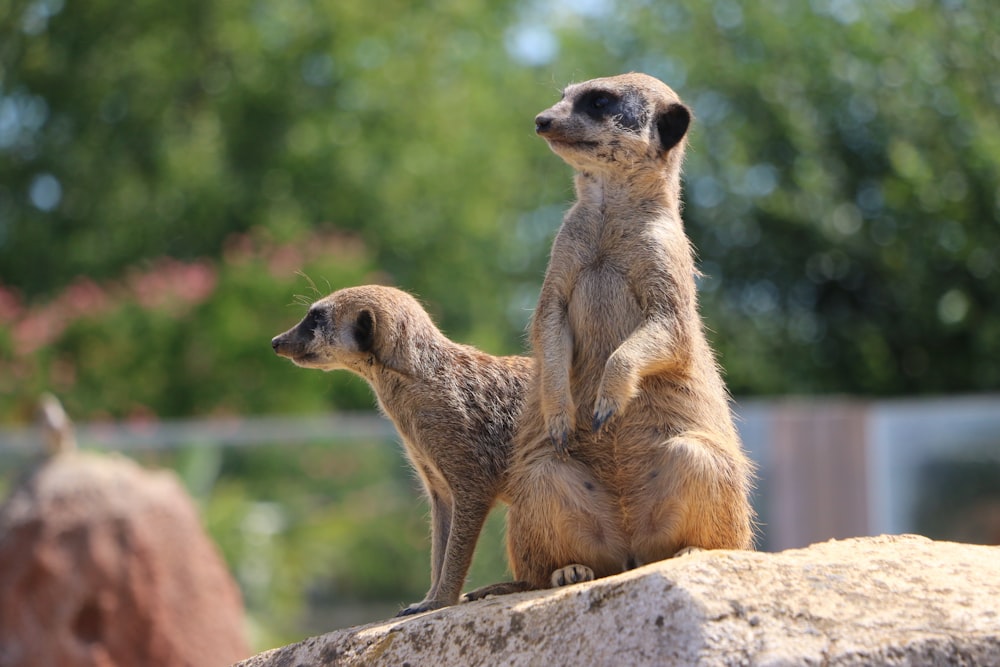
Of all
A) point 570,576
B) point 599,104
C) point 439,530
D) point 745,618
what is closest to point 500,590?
point 570,576

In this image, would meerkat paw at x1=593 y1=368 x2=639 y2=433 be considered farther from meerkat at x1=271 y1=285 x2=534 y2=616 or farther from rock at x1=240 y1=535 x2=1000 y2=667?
meerkat at x1=271 y1=285 x2=534 y2=616

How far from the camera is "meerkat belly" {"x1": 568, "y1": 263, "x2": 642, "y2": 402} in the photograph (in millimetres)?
4297

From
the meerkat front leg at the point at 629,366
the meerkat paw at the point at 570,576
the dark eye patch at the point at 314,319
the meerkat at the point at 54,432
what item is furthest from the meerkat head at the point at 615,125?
the meerkat at the point at 54,432

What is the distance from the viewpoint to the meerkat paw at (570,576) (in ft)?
13.4

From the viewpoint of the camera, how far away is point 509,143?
22000 millimetres

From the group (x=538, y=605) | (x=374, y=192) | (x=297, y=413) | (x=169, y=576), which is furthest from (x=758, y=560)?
(x=374, y=192)

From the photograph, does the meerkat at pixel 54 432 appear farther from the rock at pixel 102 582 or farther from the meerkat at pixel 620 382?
the meerkat at pixel 620 382

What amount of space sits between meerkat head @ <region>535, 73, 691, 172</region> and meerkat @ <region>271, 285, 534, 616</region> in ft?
3.07

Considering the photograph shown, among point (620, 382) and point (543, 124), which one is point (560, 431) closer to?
point (620, 382)

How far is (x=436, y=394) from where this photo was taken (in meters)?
4.79

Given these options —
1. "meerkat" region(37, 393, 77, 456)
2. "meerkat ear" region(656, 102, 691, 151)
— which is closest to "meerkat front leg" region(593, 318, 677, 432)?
"meerkat ear" region(656, 102, 691, 151)

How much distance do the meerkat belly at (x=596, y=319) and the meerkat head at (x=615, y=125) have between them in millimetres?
376

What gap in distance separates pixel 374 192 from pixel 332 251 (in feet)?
13.3

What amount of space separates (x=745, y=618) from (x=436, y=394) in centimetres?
173
